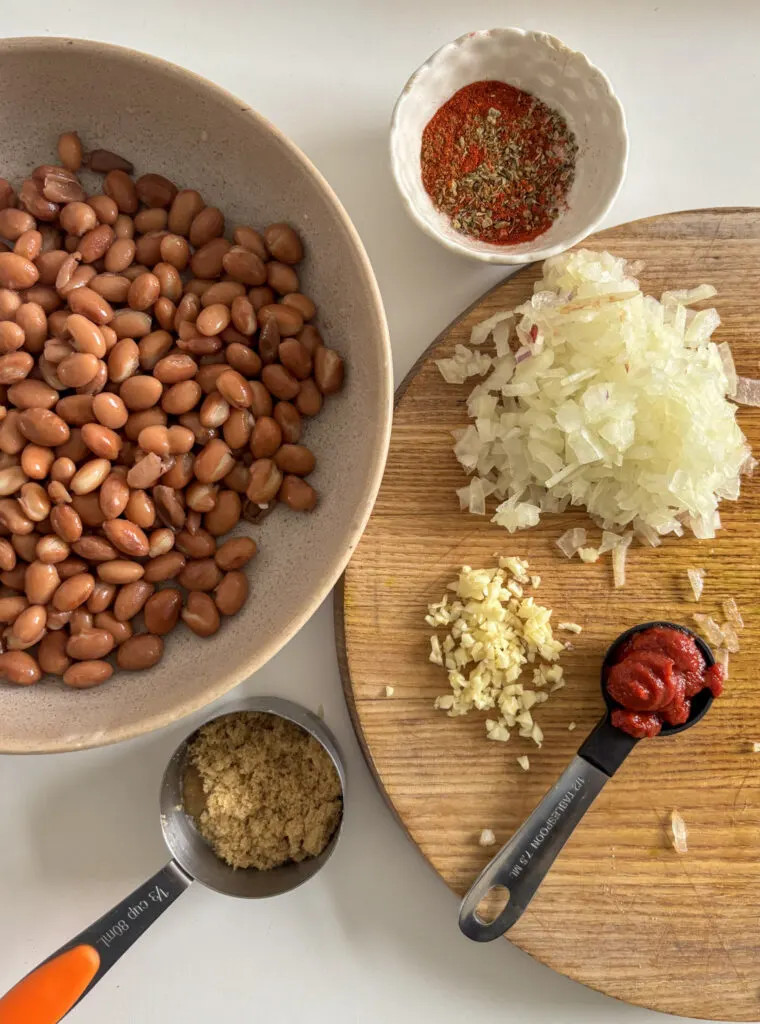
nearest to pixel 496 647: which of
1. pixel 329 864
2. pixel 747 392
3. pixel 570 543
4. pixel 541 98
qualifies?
pixel 570 543

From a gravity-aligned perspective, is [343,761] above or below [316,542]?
below

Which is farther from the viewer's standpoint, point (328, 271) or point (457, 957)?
point (457, 957)

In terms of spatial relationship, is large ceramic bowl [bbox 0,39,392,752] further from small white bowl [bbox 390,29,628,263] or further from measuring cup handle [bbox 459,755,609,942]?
measuring cup handle [bbox 459,755,609,942]

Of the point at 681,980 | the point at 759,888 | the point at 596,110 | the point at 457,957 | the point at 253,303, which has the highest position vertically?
the point at 596,110

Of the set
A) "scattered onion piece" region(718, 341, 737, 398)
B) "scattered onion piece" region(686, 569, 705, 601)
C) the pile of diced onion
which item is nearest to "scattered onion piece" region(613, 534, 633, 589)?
the pile of diced onion

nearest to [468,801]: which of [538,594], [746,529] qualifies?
[538,594]

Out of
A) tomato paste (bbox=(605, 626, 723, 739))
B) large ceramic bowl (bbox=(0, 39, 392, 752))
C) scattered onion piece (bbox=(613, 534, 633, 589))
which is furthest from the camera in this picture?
scattered onion piece (bbox=(613, 534, 633, 589))

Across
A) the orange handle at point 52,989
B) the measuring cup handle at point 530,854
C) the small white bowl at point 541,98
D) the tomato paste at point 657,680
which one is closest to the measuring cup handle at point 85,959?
the orange handle at point 52,989

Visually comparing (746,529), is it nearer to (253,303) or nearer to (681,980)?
(681,980)

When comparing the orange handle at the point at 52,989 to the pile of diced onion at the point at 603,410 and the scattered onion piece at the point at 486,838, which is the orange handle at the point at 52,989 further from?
the pile of diced onion at the point at 603,410
